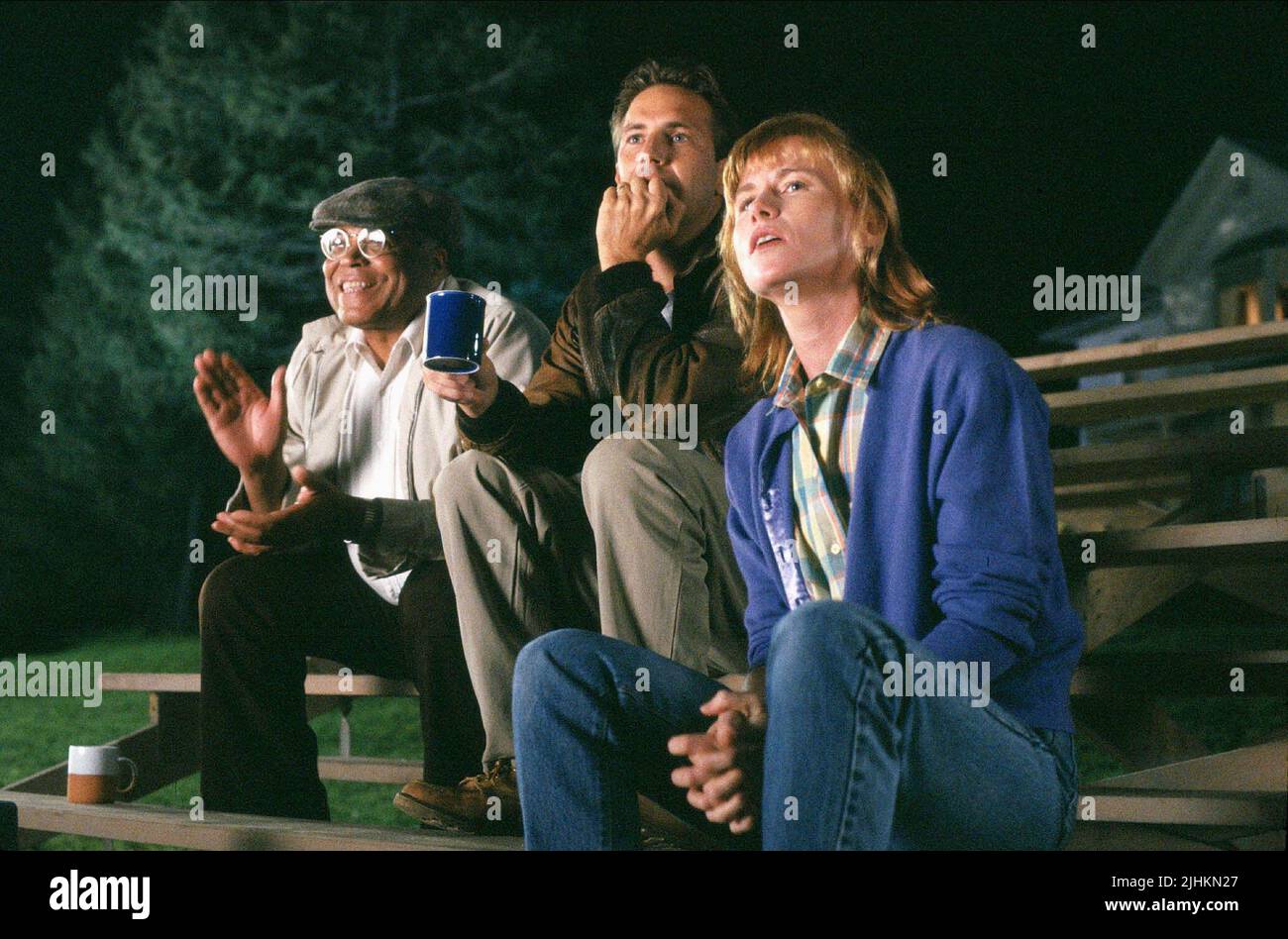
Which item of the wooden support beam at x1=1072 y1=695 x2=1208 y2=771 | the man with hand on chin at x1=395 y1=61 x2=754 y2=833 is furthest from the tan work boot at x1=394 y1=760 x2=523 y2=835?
the wooden support beam at x1=1072 y1=695 x2=1208 y2=771

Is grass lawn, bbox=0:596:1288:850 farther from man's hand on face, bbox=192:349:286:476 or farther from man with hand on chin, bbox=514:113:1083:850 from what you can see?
man with hand on chin, bbox=514:113:1083:850

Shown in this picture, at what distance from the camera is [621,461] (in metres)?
2.55

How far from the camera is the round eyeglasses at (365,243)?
11.1ft

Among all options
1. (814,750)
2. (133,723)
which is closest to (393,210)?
(814,750)

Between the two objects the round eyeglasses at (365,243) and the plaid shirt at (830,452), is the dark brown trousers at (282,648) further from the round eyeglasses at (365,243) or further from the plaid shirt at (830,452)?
the plaid shirt at (830,452)

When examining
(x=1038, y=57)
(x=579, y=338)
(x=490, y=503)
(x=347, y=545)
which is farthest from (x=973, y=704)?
(x=1038, y=57)

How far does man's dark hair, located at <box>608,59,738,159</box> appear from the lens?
3025 millimetres

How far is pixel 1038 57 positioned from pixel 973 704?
2517 millimetres

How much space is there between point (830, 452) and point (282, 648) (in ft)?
4.53

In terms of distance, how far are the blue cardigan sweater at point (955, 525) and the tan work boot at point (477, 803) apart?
574 mm

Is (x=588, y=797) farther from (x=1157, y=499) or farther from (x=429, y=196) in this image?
(x=1157, y=499)

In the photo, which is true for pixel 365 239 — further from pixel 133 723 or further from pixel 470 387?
pixel 133 723

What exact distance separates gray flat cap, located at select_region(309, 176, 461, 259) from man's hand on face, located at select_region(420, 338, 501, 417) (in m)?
0.74

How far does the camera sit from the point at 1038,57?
3.79 meters
